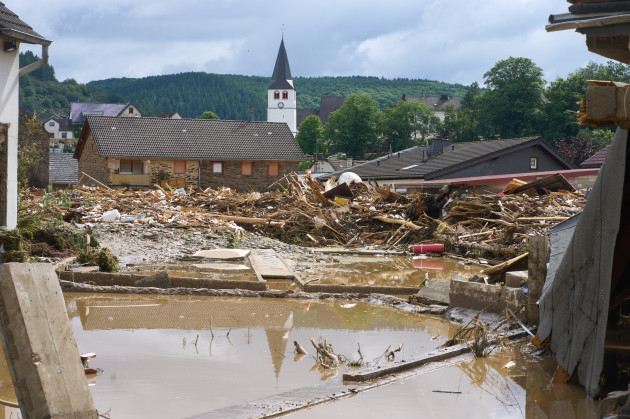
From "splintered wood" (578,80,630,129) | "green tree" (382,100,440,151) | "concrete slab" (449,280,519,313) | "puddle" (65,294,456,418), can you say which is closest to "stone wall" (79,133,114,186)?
"puddle" (65,294,456,418)

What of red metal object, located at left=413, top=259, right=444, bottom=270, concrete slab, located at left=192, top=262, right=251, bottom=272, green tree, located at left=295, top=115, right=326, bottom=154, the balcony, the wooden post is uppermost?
green tree, located at left=295, top=115, right=326, bottom=154

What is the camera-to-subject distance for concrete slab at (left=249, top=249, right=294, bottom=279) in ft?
50.7

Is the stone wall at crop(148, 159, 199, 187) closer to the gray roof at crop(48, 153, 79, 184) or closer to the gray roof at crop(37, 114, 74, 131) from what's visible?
the gray roof at crop(48, 153, 79, 184)

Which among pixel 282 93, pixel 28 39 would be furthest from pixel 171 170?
pixel 282 93

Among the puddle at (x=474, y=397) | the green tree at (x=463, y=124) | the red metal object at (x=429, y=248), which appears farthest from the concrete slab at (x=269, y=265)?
the green tree at (x=463, y=124)

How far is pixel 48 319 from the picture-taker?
4.17m

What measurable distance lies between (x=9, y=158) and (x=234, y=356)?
346 inches

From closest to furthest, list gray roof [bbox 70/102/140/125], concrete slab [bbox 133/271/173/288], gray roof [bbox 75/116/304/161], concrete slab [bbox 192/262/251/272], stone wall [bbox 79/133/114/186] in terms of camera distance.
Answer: concrete slab [bbox 133/271/173/288] → concrete slab [bbox 192/262/251/272] → stone wall [bbox 79/133/114/186] → gray roof [bbox 75/116/304/161] → gray roof [bbox 70/102/140/125]

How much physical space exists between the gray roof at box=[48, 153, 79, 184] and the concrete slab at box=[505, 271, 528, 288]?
4875cm

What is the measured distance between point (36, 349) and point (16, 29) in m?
12.1

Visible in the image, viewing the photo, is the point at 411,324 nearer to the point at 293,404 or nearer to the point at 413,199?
A: the point at 293,404

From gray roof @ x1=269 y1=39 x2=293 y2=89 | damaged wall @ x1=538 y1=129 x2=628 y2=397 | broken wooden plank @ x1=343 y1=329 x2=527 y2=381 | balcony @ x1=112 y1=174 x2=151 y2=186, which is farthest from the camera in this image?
gray roof @ x1=269 y1=39 x2=293 y2=89

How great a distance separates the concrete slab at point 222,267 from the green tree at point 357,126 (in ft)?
291

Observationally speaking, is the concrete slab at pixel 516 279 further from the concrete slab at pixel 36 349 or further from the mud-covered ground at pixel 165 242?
the mud-covered ground at pixel 165 242
